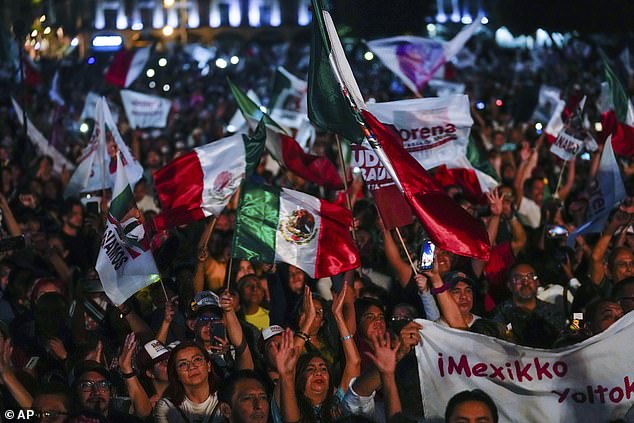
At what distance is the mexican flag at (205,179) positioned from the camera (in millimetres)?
9547

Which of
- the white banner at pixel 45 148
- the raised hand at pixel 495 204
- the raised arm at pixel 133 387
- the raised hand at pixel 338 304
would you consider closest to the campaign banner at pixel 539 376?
the raised hand at pixel 338 304

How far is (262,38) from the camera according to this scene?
93750 millimetres

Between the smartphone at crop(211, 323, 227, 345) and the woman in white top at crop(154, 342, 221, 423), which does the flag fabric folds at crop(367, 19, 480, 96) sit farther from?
the woman in white top at crop(154, 342, 221, 423)

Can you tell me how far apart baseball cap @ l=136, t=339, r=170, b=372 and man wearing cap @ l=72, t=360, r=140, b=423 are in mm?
465

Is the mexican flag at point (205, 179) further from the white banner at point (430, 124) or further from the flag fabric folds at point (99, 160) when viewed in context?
the flag fabric folds at point (99, 160)

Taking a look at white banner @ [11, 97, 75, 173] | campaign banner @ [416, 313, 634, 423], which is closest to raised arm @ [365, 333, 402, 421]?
campaign banner @ [416, 313, 634, 423]

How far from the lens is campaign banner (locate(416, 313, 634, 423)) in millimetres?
6352

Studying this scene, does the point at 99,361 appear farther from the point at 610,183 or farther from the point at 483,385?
the point at 610,183

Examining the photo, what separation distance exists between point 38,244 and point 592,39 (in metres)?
29.3

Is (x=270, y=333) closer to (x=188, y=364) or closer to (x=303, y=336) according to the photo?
(x=303, y=336)

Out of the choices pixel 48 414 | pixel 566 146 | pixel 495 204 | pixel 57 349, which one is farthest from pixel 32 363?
pixel 566 146

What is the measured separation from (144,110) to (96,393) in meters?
12.4

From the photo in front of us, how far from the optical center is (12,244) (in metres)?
9.95

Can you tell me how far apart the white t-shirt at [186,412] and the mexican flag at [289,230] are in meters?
1.87
